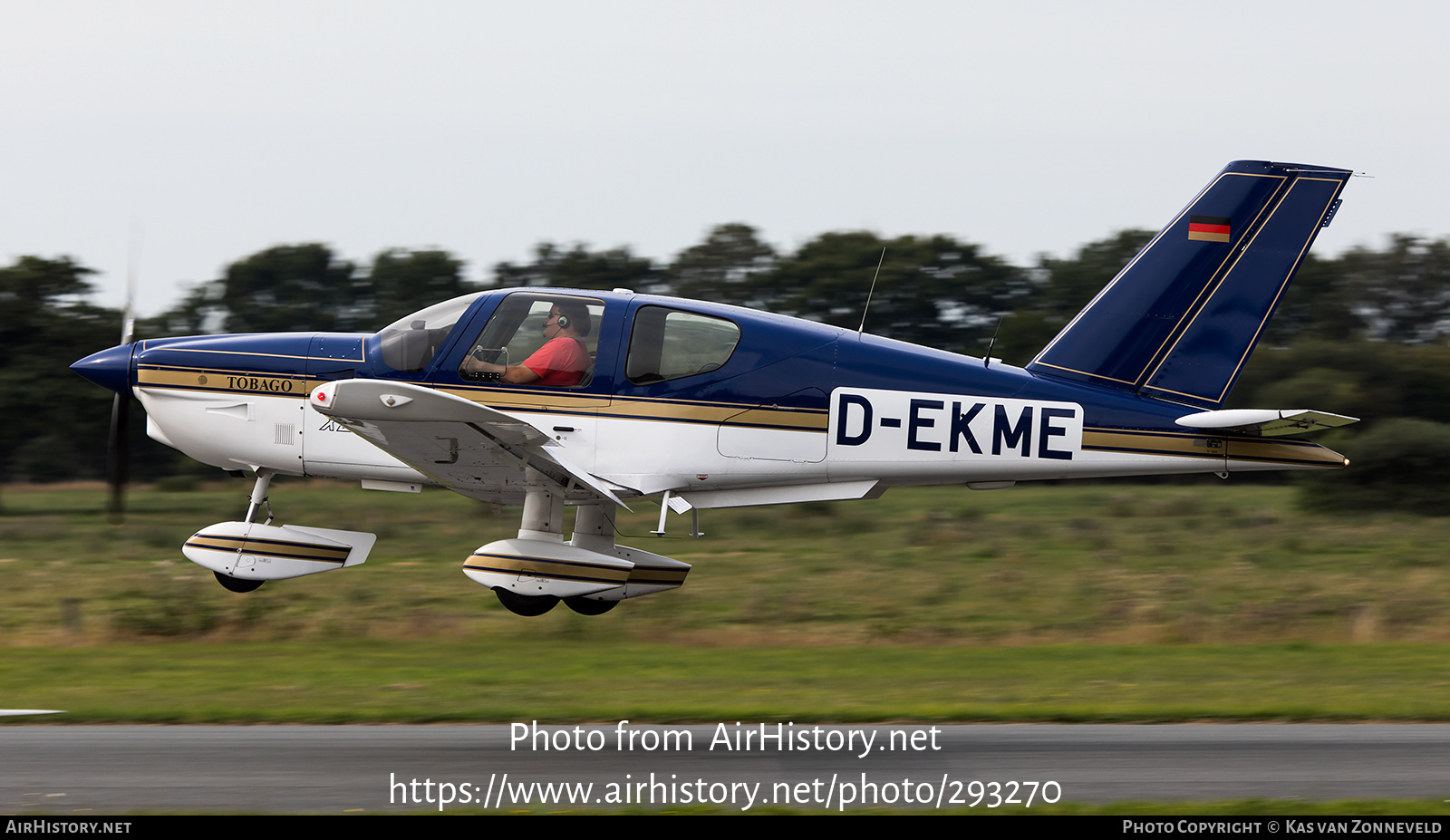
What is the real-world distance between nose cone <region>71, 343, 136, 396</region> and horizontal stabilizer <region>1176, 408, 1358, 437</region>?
791cm

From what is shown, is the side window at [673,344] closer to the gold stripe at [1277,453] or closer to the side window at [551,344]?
the side window at [551,344]

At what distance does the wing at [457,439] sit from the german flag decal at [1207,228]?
189 inches

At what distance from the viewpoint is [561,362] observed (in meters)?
9.51

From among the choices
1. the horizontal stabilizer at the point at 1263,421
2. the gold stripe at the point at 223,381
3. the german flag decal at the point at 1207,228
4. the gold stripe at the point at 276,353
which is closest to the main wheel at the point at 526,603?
the gold stripe at the point at 276,353

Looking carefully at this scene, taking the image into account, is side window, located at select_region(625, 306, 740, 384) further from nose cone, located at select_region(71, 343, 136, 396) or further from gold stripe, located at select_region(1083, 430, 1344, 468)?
nose cone, located at select_region(71, 343, 136, 396)

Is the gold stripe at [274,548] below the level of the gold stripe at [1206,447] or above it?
below

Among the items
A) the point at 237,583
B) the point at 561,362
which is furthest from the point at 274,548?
the point at 561,362

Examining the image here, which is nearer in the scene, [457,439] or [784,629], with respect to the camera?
[457,439]

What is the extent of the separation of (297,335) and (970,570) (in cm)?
939

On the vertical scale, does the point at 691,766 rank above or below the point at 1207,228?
below

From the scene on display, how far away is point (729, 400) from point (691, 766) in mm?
3214

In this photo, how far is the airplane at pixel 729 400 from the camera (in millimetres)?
9508

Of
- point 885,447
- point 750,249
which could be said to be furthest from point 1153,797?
point 750,249

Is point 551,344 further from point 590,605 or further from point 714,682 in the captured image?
point 714,682
